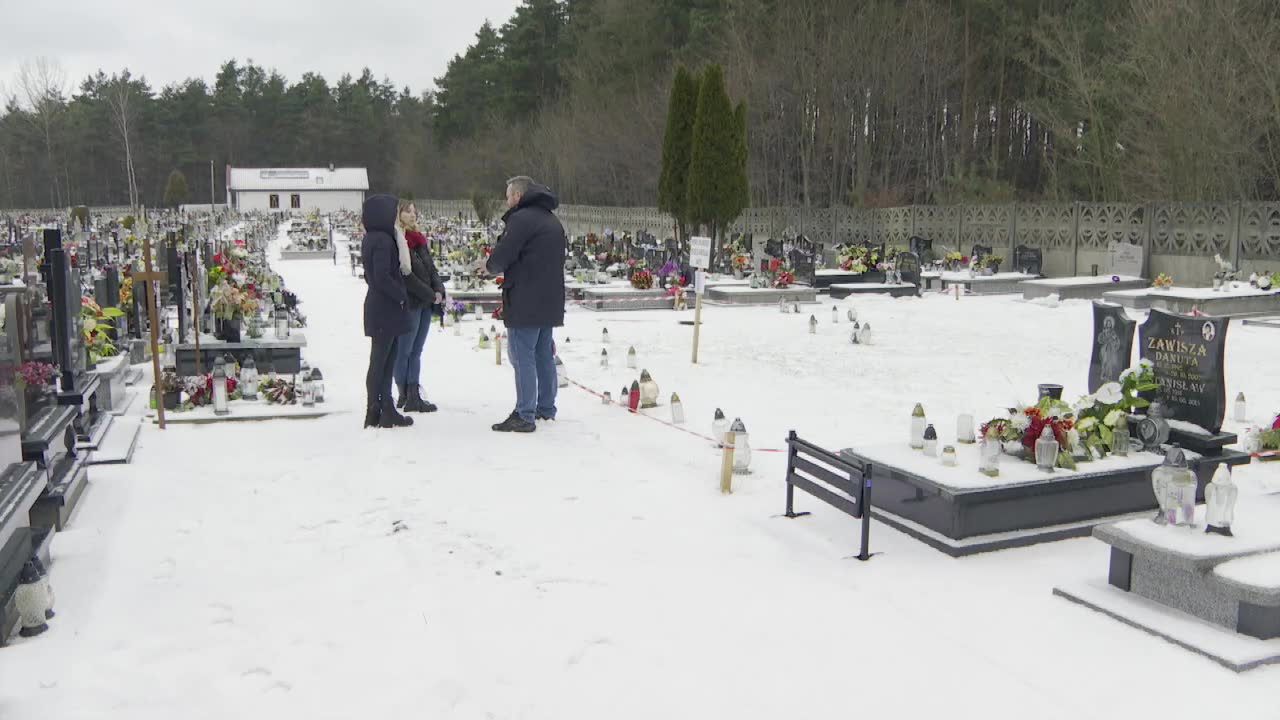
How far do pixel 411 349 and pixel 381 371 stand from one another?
0.72 meters

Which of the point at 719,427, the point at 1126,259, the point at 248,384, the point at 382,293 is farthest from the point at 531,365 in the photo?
the point at 1126,259

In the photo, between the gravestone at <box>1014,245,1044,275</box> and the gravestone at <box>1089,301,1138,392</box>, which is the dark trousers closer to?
the gravestone at <box>1089,301,1138,392</box>

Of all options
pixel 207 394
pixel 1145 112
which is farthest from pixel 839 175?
pixel 207 394

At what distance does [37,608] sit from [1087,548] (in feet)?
17.5

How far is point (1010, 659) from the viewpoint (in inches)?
177

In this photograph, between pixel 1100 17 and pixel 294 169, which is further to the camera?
pixel 294 169

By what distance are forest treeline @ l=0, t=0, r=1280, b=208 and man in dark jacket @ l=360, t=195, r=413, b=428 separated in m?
22.2

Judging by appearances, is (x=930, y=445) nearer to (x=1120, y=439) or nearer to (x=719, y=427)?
(x=1120, y=439)

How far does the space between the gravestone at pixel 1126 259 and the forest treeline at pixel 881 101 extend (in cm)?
292

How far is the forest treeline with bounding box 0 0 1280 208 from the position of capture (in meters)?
Answer: 25.7

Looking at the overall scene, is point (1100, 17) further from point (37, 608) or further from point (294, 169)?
point (294, 169)

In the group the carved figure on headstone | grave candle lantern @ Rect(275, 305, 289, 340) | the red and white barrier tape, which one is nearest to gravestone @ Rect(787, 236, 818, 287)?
the red and white barrier tape

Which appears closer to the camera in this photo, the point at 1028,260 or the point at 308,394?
the point at 308,394

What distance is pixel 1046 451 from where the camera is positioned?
241 inches
